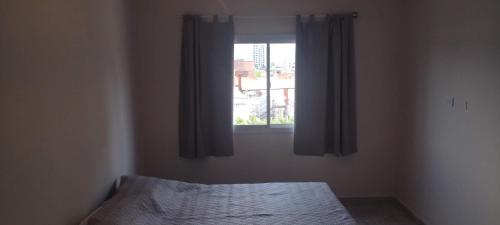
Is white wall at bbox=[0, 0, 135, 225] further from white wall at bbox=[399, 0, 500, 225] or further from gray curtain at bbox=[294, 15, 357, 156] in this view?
white wall at bbox=[399, 0, 500, 225]

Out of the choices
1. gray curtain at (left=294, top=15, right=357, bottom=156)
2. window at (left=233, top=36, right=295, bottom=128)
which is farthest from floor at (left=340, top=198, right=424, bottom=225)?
window at (left=233, top=36, right=295, bottom=128)

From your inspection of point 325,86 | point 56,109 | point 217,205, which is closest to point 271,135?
point 325,86

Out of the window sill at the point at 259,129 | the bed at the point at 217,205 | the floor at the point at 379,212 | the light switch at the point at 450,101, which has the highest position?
the light switch at the point at 450,101

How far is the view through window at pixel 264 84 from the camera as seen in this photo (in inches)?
158

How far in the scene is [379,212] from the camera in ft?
12.8

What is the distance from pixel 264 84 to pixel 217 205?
1.70 metres

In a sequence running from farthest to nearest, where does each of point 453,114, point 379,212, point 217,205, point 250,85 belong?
point 250,85
point 379,212
point 453,114
point 217,205

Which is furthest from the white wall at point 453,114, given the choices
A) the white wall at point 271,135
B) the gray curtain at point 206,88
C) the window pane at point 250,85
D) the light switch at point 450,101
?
the gray curtain at point 206,88

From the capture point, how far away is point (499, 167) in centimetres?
253

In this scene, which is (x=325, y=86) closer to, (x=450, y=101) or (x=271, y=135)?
(x=271, y=135)

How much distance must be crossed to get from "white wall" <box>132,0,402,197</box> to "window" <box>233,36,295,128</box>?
213mm

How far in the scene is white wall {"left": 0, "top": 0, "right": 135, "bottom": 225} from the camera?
1538 millimetres

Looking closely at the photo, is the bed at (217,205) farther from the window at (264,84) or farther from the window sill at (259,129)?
the window at (264,84)

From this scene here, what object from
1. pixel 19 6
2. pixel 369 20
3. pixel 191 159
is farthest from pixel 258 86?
pixel 19 6
